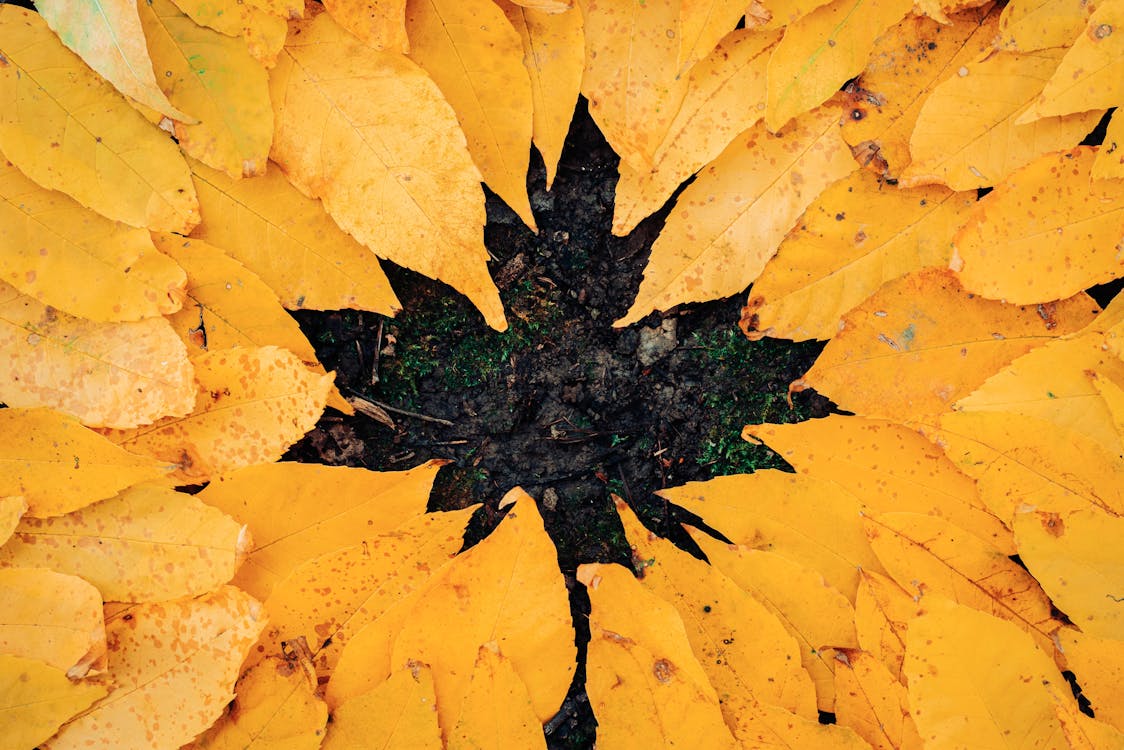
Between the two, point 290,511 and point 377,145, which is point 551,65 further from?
point 290,511

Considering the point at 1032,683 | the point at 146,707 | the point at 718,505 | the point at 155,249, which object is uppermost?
the point at 155,249

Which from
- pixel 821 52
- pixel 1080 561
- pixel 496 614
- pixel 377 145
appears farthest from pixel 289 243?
pixel 1080 561

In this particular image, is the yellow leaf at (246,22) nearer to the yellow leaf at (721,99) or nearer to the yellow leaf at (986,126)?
the yellow leaf at (721,99)

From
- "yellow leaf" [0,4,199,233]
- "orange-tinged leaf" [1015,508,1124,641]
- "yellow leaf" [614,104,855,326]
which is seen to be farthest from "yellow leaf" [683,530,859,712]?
"yellow leaf" [0,4,199,233]

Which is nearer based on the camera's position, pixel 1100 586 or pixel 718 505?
pixel 1100 586

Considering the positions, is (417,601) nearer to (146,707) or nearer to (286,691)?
(286,691)

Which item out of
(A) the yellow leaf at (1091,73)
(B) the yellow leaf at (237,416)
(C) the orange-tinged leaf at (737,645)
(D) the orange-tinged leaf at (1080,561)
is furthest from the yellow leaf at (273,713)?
(A) the yellow leaf at (1091,73)

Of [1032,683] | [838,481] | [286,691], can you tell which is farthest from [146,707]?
[1032,683]
